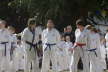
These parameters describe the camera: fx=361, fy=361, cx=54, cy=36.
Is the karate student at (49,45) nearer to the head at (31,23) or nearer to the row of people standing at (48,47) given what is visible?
the row of people standing at (48,47)

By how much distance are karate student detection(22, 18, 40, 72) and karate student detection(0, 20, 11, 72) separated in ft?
2.61

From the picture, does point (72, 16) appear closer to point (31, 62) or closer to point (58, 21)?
point (58, 21)

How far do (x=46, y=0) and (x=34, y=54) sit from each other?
5.74 metres

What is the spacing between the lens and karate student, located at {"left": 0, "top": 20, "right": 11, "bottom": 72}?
43.9 feet

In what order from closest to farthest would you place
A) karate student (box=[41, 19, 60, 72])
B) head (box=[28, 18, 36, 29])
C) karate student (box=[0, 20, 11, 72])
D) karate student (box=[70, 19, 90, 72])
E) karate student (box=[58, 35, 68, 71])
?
karate student (box=[70, 19, 90, 72])
head (box=[28, 18, 36, 29])
karate student (box=[41, 19, 60, 72])
karate student (box=[0, 20, 11, 72])
karate student (box=[58, 35, 68, 71])

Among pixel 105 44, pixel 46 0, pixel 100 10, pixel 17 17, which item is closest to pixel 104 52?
pixel 105 44

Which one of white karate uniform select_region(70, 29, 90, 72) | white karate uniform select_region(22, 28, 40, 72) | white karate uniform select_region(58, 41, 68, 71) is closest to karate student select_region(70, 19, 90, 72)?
white karate uniform select_region(70, 29, 90, 72)

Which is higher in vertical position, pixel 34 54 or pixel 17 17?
pixel 17 17

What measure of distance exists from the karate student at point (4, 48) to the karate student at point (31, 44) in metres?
0.79

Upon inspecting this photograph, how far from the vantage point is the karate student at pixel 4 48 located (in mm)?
13375

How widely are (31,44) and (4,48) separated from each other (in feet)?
3.70

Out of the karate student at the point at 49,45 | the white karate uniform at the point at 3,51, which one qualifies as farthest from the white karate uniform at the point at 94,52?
the white karate uniform at the point at 3,51

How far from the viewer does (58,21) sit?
18.8 meters

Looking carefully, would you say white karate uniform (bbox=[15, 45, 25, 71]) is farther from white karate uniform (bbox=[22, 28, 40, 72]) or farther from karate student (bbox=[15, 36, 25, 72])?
white karate uniform (bbox=[22, 28, 40, 72])
